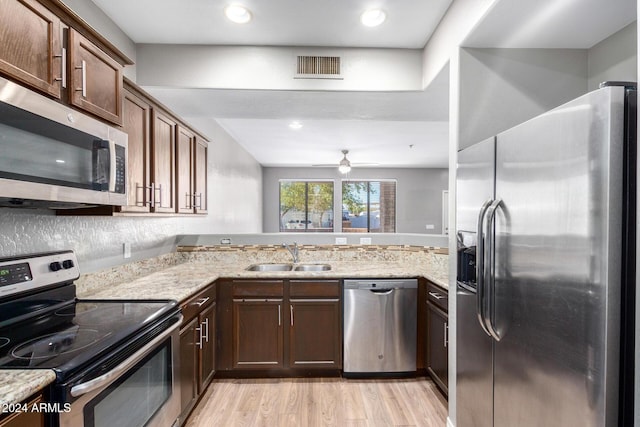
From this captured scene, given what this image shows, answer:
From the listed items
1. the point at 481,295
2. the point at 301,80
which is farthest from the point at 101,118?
the point at 481,295

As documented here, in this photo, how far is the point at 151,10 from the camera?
2.02 metres

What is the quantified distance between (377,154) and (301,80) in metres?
4.22

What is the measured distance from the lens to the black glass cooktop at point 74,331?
1117 millimetres

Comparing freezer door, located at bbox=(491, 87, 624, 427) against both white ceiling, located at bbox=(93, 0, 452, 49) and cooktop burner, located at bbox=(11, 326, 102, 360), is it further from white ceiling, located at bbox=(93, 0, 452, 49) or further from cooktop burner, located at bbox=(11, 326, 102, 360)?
cooktop burner, located at bbox=(11, 326, 102, 360)

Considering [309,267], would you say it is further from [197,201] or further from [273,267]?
[197,201]

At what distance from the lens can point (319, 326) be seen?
8.89 ft

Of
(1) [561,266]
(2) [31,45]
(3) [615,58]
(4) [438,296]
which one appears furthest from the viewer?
(4) [438,296]

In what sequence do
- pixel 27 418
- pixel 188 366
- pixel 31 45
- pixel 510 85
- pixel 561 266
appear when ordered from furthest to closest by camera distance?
pixel 188 366, pixel 510 85, pixel 31 45, pixel 561 266, pixel 27 418

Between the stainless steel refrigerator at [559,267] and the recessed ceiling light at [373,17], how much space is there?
3.55ft

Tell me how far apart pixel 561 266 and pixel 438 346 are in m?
1.65

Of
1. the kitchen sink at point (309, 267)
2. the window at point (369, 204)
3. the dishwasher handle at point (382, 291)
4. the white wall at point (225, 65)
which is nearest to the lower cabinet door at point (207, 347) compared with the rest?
the kitchen sink at point (309, 267)

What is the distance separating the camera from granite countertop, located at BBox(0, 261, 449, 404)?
0.97m

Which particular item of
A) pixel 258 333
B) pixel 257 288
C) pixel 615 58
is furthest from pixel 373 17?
pixel 258 333

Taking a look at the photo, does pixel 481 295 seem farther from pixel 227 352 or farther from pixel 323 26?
pixel 227 352
